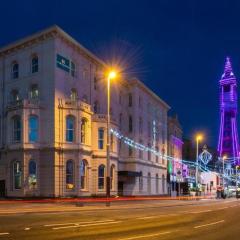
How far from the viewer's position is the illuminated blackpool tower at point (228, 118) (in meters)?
177

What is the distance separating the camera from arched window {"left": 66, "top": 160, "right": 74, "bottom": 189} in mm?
49000

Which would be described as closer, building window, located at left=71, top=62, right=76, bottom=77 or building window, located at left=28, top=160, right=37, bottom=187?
building window, located at left=28, top=160, right=37, bottom=187

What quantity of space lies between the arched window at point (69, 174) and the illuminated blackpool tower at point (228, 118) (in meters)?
127

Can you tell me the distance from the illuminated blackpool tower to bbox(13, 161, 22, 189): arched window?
129003mm

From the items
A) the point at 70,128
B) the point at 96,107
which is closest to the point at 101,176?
the point at 70,128

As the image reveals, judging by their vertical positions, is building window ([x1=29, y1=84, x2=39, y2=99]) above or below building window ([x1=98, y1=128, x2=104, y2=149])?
above

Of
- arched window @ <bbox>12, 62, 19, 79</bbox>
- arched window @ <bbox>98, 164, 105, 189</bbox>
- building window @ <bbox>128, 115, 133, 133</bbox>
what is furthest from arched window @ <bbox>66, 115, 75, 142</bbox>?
building window @ <bbox>128, 115, 133, 133</bbox>

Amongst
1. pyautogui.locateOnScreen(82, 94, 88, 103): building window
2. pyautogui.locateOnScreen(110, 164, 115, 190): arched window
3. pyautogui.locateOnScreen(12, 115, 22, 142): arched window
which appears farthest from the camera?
pyautogui.locateOnScreen(110, 164, 115, 190): arched window

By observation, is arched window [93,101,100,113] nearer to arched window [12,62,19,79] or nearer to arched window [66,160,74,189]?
arched window [66,160,74,189]

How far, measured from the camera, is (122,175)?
2552 inches

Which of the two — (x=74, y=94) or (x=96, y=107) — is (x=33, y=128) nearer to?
(x=74, y=94)

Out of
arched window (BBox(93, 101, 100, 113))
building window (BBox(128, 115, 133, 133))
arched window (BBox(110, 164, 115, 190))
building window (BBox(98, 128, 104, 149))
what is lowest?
arched window (BBox(110, 164, 115, 190))

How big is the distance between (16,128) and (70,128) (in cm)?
536

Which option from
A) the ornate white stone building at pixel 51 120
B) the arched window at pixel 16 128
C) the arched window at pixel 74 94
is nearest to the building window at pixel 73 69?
the ornate white stone building at pixel 51 120
